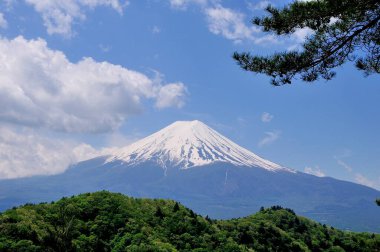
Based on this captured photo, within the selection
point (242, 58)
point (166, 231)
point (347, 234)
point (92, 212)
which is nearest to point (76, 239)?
point (92, 212)

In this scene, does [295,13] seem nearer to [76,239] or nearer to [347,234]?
[76,239]

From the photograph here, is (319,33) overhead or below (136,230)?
overhead

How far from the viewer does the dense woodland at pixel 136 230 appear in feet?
172

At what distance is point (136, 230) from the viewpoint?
63.1 meters

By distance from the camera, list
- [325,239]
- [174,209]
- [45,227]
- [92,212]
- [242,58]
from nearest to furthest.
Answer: [242,58] → [45,227] → [92,212] → [174,209] → [325,239]

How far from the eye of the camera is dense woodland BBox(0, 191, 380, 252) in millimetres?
52469

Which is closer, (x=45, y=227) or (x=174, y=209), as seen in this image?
(x=45, y=227)

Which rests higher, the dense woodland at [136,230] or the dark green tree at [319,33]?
the dark green tree at [319,33]

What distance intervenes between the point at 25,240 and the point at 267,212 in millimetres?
61679

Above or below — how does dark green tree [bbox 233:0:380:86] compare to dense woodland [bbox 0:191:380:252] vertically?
above

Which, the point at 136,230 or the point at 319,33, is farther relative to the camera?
the point at 136,230

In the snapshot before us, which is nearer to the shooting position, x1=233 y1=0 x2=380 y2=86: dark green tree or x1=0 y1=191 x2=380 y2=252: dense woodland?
x1=233 y1=0 x2=380 y2=86: dark green tree

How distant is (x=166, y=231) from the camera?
222 ft

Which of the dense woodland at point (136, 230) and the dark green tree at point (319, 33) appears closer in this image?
the dark green tree at point (319, 33)
